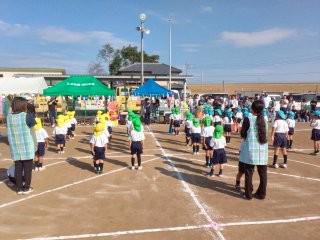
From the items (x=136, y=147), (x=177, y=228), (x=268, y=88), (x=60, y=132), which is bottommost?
(x=177, y=228)

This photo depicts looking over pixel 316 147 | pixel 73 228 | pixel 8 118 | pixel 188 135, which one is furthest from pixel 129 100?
pixel 73 228

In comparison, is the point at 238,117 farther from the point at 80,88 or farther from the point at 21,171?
the point at 21,171

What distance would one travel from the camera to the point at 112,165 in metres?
12.5

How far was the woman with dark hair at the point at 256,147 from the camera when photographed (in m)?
8.65

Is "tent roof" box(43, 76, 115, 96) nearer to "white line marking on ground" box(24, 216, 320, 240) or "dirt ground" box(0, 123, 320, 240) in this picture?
"dirt ground" box(0, 123, 320, 240)

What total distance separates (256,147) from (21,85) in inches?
634

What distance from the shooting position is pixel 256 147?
28.5 ft

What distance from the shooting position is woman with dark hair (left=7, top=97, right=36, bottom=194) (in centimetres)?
893

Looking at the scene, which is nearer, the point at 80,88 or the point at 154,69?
the point at 80,88

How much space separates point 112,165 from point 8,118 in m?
4.21

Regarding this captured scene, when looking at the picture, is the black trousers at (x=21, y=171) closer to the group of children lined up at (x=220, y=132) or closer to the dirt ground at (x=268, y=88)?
the group of children lined up at (x=220, y=132)

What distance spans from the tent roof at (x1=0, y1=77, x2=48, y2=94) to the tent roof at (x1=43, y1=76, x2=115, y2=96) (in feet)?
2.74

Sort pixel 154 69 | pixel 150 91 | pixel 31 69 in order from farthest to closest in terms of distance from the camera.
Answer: pixel 31 69 → pixel 154 69 → pixel 150 91

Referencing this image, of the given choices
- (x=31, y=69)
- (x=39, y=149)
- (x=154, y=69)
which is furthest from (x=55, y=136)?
(x=31, y=69)
